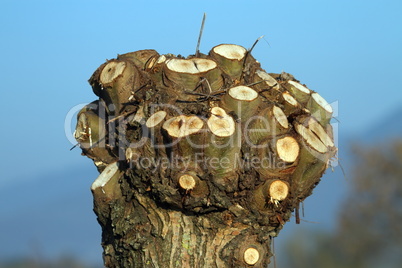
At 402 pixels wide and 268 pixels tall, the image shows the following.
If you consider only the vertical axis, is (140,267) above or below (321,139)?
below

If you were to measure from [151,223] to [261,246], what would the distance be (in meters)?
0.78

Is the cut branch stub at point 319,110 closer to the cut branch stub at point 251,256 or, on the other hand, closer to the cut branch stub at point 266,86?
the cut branch stub at point 266,86

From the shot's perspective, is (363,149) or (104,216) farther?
(363,149)

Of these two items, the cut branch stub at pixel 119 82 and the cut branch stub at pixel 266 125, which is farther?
the cut branch stub at pixel 119 82

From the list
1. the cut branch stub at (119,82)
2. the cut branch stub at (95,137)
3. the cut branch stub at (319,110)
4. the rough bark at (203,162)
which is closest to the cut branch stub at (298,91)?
the cut branch stub at (319,110)

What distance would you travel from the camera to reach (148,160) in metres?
3.83

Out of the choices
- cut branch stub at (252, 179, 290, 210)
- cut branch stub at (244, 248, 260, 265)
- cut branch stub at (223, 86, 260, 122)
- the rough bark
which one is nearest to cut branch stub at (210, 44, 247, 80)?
the rough bark

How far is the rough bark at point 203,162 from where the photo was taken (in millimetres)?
3732

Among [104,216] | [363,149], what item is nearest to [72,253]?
[363,149]

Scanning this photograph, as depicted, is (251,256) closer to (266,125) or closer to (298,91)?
(266,125)

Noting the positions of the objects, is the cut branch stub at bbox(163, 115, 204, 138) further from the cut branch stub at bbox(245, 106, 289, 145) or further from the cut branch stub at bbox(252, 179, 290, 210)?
the cut branch stub at bbox(252, 179, 290, 210)

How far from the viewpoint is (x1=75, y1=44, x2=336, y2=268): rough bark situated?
3.73 m

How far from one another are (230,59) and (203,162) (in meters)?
0.84

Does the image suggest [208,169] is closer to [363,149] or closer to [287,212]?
[287,212]
